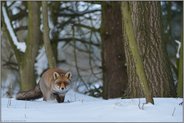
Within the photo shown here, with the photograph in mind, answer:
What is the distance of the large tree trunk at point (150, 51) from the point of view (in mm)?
8453

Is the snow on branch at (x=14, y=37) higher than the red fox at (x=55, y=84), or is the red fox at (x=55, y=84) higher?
the snow on branch at (x=14, y=37)

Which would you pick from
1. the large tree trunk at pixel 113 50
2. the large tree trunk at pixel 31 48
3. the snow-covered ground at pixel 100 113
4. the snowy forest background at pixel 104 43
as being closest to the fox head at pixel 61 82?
the snowy forest background at pixel 104 43

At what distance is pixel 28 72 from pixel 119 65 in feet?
8.42

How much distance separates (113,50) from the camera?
42.8 feet

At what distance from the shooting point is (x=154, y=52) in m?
8.55

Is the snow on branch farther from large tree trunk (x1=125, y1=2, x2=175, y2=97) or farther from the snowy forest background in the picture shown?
large tree trunk (x1=125, y1=2, x2=175, y2=97)

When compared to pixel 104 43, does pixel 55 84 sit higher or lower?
lower

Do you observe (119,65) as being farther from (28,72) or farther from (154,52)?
(154,52)

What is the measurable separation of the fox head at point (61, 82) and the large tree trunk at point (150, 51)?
116 cm

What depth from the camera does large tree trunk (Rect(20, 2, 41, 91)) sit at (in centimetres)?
1306

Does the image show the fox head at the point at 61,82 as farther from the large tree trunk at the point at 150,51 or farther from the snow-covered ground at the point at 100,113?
the snow-covered ground at the point at 100,113

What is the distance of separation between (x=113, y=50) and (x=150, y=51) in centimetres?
456

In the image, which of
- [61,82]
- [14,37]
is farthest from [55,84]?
[14,37]

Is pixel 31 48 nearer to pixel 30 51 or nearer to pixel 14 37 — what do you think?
pixel 30 51
